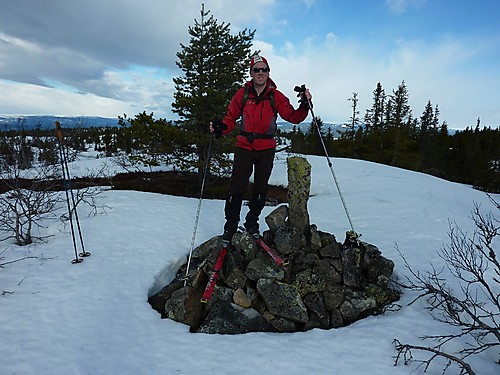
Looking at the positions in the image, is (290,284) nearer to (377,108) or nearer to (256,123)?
(256,123)

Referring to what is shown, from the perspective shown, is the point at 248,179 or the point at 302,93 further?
the point at 248,179

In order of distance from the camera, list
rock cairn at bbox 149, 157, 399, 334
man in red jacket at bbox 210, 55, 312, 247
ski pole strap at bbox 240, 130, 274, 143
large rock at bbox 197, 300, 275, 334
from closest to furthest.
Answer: large rock at bbox 197, 300, 275, 334 → rock cairn at bbox 149, 157, 399, 334 → man in red jacket at bbox 210, 55, 312, 247 → ski pole strap at bbox 240, 130, 274, 143

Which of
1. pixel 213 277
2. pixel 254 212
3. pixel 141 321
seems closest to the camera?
pixel 141 321

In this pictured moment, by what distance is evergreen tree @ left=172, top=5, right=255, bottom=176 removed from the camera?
11938mm

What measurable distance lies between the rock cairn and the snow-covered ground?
0.33 m

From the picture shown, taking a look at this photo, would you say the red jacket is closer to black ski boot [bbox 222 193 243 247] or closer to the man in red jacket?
the man in red jacket

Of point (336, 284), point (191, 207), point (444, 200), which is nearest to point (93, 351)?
point (336, 284)

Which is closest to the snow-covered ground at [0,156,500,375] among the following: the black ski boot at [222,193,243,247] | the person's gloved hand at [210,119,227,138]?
the black ski boot at [222,193,243,247]

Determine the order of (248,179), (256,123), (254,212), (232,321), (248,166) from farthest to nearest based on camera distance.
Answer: (254,212) → (248,179) → (248,166) → (256,123) → (232,321)

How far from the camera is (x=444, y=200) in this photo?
11.8 m

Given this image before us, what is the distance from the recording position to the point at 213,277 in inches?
207

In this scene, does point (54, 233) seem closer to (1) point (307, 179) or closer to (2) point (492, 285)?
(1) point (307, 179)

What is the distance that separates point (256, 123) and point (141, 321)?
407cm

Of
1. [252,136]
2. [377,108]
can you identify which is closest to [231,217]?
[252,136]
